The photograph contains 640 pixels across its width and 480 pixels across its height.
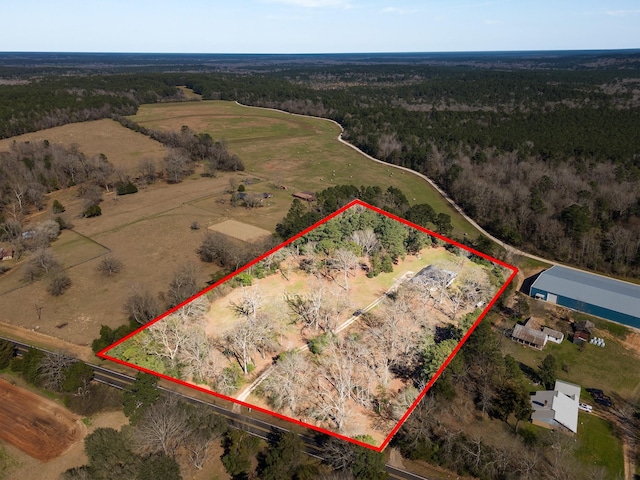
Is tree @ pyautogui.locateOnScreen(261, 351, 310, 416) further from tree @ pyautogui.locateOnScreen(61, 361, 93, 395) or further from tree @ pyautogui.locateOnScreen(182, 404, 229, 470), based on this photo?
tree @ pyautogui.locateOnScreen(61, 361, 93, 395)

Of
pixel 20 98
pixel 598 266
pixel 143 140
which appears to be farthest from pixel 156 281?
pixel 20 98

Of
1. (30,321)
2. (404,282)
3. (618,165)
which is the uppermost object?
(404,282)

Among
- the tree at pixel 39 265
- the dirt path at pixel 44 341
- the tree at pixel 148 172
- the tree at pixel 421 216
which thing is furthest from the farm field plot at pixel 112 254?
the tree at pixel 421 216

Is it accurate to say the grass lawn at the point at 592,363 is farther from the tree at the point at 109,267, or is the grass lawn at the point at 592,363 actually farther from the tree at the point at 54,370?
the tree at the point at 109,267

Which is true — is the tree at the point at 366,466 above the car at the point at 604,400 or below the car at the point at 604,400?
above

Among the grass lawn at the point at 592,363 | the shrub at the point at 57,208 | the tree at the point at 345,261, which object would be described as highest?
the tree at the point at 345,261

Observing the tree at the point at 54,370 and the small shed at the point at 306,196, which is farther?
the small shed at the point at 306,196

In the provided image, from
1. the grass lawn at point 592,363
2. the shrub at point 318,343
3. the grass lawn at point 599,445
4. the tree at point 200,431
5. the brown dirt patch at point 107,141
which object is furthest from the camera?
the brown dirt patch at point 107,141

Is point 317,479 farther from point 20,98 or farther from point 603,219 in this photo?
point 20,98
